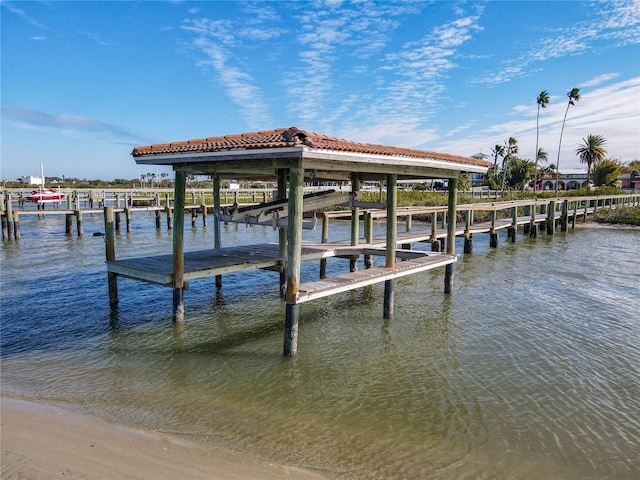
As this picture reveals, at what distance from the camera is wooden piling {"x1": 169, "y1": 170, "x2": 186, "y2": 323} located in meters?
9.34

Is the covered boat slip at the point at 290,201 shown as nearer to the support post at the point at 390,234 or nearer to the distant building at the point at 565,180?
the support post at the point at 390,234

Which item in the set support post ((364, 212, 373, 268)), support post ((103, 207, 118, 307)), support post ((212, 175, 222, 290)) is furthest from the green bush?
support post ((103, 207, 118, 307))

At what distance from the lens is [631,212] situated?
1358 inches

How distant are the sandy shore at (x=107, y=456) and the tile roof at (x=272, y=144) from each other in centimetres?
436

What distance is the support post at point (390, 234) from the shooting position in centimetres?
995

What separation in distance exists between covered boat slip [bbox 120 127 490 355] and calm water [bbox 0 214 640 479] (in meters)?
1.01

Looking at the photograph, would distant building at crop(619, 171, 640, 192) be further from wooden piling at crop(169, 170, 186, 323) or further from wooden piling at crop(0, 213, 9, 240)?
wooden piling at crop(0, 213, 9, 240)

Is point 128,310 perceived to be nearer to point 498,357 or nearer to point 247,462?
point 247,462

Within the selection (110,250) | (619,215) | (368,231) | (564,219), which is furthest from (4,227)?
(619,215)

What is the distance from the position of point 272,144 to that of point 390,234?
14.0ft

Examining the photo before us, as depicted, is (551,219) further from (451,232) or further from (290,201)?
(290,201)

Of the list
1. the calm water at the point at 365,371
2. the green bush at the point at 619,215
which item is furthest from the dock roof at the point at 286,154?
the green bush at the point at 619,215

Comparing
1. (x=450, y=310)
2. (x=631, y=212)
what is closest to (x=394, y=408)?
(x=450, y=310)

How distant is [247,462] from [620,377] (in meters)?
6.45
